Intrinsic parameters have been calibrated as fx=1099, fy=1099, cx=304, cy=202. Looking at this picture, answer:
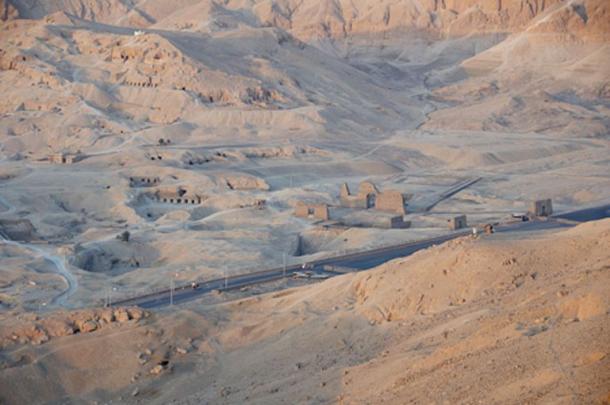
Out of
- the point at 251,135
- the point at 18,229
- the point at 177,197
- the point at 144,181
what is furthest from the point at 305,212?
the point at 251,135

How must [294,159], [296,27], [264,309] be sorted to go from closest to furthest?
[264,309] → [294,159] → [296,27]

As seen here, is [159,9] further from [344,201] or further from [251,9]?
[344,201]

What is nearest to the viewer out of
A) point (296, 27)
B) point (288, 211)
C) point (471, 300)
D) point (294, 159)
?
point (471, 300)

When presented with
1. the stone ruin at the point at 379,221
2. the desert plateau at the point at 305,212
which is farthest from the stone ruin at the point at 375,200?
the stone ruin at the point at 379,221

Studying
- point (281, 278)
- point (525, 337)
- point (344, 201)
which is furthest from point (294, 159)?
point (525, 337)

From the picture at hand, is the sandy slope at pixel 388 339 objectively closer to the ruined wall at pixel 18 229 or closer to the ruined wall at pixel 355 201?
the ruined wall at pixel 18 229

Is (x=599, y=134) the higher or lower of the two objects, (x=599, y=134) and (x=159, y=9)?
the lower

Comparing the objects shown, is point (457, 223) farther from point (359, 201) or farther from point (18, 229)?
point (18, 229)

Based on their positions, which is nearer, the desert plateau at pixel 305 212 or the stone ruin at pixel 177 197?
the desert plateau at pixel 305 212

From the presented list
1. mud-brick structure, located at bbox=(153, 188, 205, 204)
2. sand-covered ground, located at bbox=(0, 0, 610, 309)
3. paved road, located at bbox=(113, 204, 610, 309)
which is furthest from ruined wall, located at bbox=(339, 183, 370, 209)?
paved road, located at bbox=(113, 204, 610, 309)
